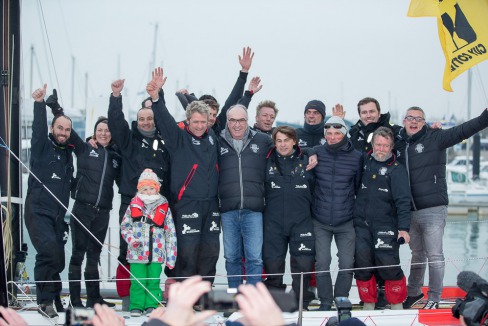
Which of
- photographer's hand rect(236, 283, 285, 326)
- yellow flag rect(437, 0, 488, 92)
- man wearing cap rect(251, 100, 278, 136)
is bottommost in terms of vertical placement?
photographer's hand rect(236, 283, 285, 326)

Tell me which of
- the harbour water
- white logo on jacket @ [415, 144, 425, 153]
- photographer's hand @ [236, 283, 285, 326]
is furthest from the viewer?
the harbour water

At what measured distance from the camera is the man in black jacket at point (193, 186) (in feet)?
17.8

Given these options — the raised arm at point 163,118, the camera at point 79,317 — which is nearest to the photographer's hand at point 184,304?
the camera at point 79,317

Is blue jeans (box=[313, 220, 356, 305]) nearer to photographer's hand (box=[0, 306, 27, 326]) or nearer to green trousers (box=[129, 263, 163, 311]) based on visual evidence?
green trousers (box=[129, 263, 163, 311])

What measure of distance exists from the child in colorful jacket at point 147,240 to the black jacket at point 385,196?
1.65 meters

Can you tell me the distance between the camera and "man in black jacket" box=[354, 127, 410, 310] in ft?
18.5

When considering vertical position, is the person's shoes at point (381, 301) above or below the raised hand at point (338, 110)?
below

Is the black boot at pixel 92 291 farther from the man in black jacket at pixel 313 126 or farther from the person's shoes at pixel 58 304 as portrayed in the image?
the man in black jacket at pixel 313 126

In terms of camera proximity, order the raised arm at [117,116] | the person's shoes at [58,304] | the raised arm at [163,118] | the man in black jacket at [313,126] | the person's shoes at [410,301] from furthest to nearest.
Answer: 1. the man in black jacket at [313,126]
2. the person's shoes at [410,301]
3. the person's shoes at [58,304]
4. the raised arm at [117,116]
5. the raised arm at [163,118]

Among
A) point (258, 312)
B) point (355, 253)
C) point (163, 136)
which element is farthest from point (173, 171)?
point (258, 312)

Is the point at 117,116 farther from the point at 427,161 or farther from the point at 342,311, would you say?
the point at 427,161

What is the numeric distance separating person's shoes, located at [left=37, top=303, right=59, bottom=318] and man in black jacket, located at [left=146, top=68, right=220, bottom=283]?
41.2 inches

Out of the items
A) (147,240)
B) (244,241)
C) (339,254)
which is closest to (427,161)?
(339,254)

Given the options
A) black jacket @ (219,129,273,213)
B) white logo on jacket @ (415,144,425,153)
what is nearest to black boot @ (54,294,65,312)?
black jacket @ (219,129,273,213)
